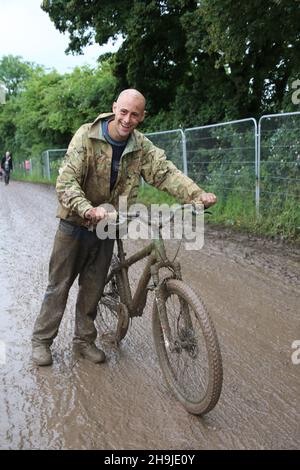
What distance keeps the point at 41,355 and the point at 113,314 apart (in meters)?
0.67

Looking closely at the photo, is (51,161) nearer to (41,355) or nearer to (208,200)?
(41,355)

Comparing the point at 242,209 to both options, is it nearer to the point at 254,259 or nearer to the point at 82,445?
the point at 254,259

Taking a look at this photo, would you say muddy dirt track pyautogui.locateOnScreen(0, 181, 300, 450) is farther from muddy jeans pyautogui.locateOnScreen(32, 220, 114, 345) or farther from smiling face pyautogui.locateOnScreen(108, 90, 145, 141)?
smiling face pyautogui.locateOnScreen(108, 90, 145, 141)

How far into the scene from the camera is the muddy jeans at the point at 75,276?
4.02 m

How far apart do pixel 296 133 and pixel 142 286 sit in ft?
19.3

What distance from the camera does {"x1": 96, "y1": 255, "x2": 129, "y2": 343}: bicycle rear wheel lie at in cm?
416

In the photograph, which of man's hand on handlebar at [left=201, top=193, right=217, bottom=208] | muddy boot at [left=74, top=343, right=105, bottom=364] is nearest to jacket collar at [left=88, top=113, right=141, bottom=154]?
man's hand on handlebar at [left=201, top=193, right=217, bottom=208]

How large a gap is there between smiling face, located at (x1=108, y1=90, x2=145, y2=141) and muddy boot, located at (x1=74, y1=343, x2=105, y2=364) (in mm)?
1687

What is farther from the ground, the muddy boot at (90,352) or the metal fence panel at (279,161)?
the metal fence panel at (279,161)

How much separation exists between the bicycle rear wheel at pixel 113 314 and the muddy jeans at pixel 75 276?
0.13m

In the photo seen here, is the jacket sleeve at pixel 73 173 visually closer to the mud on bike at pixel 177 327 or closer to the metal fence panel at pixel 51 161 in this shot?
the mud on bike at pixel 177 327

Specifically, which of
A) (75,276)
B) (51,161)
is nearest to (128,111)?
(75,276)

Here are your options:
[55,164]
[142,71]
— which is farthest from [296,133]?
[55,164]

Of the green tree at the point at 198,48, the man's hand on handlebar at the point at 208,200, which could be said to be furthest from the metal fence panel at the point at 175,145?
the man's hand on handlebar at the point at 208,200
